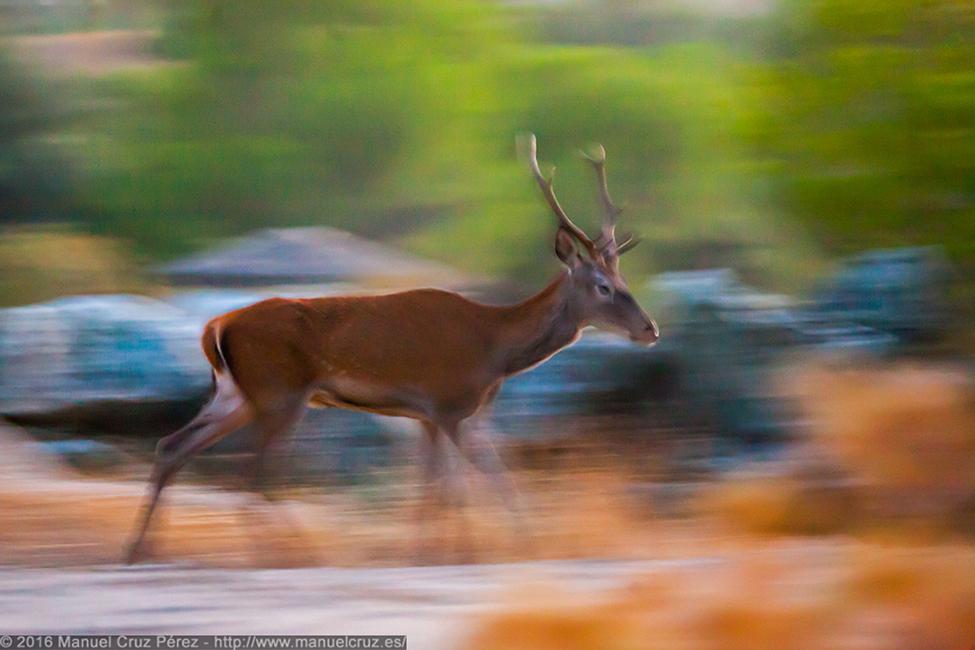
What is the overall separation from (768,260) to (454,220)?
3257 millimetres

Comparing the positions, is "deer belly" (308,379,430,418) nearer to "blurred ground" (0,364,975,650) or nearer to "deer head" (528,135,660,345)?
"blurred ground" (0,364,975,650)

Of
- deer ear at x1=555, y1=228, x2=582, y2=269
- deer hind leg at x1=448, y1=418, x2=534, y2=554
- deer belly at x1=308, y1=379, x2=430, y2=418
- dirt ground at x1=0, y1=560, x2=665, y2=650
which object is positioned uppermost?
deer ear at x1=555, y1=228, x2=582, y2=269

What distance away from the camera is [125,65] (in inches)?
774

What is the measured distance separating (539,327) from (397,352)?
0.77 meters

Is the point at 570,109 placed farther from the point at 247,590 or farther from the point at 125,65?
the point at 247,590

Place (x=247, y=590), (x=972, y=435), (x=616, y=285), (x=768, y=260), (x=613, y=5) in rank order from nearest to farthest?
(x=247, y=590)
(x=616, y=285)
(x=972, y=435)
(x=768, y=260)
(x=613, y=5)

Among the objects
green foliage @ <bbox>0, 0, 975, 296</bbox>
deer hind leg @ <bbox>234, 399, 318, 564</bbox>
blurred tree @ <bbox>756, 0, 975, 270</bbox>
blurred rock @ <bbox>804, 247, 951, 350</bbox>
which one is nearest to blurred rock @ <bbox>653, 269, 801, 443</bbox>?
blurred rock @ <bbox>804, 247, 951, 350</bbox>

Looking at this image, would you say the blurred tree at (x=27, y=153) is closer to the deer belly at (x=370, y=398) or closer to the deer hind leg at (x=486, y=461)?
the deer belly at (x=370, y=398)

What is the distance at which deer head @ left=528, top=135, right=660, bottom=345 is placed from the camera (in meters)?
8.30

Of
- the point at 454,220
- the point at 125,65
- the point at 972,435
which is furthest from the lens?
the point at 125,65

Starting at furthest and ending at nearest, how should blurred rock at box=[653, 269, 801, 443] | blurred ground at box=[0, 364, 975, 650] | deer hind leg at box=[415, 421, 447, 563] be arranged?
blurred rock at box=[653, 269, 801, 443] → deer hind leg at box=[415, 421, 447, 563] → blurred ground at box=[0, 364, 975, 650]

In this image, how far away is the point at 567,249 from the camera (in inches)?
329

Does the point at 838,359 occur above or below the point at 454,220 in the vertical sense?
below

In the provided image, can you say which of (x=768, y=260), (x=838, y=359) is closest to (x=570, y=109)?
(x=768, y=260)
